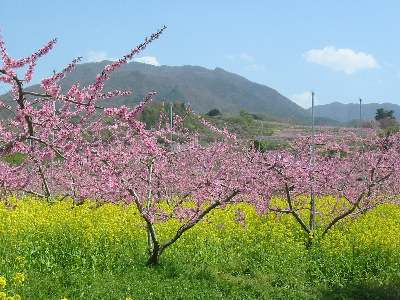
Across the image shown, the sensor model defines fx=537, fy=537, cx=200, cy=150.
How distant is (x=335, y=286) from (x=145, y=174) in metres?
5.63

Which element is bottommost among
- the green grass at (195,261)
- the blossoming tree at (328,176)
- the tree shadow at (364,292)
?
the tree shadow at (364,292)

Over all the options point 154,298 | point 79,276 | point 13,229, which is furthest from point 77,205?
point 154,298

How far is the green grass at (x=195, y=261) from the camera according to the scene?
10742 mm

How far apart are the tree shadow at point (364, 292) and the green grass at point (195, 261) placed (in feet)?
0.07

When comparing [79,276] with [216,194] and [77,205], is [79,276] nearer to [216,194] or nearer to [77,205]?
[216,194]

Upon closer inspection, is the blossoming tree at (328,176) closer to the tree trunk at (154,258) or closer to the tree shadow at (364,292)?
the tree shadow at (364,292)

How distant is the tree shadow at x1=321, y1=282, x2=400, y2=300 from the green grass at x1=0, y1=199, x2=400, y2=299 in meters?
0.02

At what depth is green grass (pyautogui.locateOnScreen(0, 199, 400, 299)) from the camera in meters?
10.7

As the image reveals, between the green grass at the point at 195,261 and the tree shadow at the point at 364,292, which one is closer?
the green grass at the point at 195,261

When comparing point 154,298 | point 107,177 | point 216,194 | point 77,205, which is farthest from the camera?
point 77,205

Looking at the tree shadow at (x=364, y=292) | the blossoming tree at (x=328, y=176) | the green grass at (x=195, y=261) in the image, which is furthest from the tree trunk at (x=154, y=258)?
the tree shadow at (x=364, y=292)

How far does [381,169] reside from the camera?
698 inches

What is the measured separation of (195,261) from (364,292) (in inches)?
155

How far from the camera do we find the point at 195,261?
1300cm
